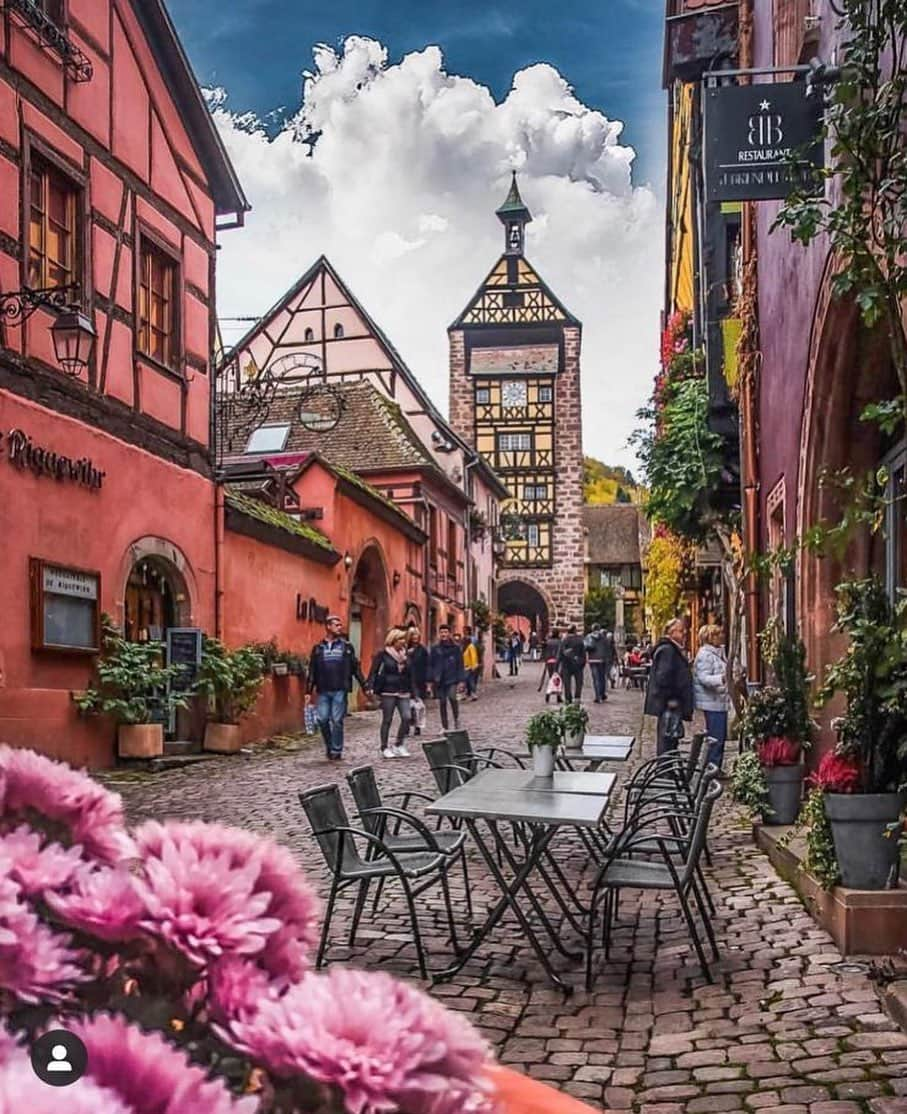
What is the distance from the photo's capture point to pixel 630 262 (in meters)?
2.61

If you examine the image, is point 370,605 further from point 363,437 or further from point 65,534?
point 65,534

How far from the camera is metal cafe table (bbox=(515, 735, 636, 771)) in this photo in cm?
861

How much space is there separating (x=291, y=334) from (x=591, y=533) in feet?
119

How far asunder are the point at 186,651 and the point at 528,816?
8961 millimetres

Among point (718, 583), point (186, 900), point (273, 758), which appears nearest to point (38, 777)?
point (186, 900)

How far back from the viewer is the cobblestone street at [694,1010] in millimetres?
3643

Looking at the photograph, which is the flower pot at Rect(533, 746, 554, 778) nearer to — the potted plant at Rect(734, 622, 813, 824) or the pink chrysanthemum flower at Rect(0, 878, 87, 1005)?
the potted plant at Rect(734, 622, 813, 824)

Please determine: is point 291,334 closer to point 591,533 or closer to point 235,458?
point 235,458

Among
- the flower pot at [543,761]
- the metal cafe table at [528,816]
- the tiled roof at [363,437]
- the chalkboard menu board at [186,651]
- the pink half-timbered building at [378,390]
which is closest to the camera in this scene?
the metal cafe table at [528,816]

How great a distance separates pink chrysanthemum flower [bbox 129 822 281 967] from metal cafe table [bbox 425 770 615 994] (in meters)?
4.08

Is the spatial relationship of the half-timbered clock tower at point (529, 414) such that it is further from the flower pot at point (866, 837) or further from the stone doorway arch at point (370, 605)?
the flower pot at point (866, 837)

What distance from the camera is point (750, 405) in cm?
1130

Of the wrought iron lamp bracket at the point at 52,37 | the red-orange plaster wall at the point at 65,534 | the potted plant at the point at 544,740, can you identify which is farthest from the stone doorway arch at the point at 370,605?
Answer: the potted plant at the point at 544,740

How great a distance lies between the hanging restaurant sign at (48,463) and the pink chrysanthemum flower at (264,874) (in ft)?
32.5
